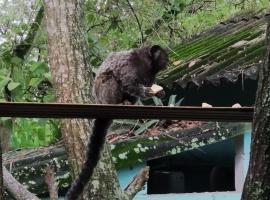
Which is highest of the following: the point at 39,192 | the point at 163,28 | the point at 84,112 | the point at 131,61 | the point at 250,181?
the point at 163,28

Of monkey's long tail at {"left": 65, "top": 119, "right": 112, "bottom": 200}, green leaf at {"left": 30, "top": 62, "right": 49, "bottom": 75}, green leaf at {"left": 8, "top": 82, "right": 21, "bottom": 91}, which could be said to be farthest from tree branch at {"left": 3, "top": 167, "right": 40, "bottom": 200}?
green leaf at {"left": 30, "top": 62, "right": 49, "bottom": 75}

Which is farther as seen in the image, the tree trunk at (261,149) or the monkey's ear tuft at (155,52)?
the monkey's ear tuft at (155,52)

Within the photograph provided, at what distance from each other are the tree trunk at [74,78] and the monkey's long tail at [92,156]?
0.52m

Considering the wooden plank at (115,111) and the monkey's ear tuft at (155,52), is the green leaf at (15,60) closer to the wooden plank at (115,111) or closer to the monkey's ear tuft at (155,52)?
the monkey's ear tuft at (155,52)

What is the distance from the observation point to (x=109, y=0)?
6570 millimetres

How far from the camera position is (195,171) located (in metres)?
7.08

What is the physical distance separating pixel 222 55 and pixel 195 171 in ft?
4.45

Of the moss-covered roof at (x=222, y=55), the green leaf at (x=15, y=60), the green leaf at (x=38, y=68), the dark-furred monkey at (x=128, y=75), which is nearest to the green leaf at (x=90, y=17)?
the moss-covered roof at (x=222, y=55)

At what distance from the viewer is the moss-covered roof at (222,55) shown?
5570 mm

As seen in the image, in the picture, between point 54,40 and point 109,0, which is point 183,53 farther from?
point 54,40

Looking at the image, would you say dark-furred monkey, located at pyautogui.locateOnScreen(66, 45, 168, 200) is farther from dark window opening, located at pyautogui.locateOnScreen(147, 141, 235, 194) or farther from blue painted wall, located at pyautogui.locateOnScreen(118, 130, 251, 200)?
dark window opening, located at pyautogui.locateOnScreen(147, 141, 235, 194)

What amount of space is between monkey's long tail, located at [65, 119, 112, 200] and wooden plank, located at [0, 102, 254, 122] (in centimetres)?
72

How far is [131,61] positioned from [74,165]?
2.95 ft

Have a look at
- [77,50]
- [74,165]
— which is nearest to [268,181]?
[74,165]
